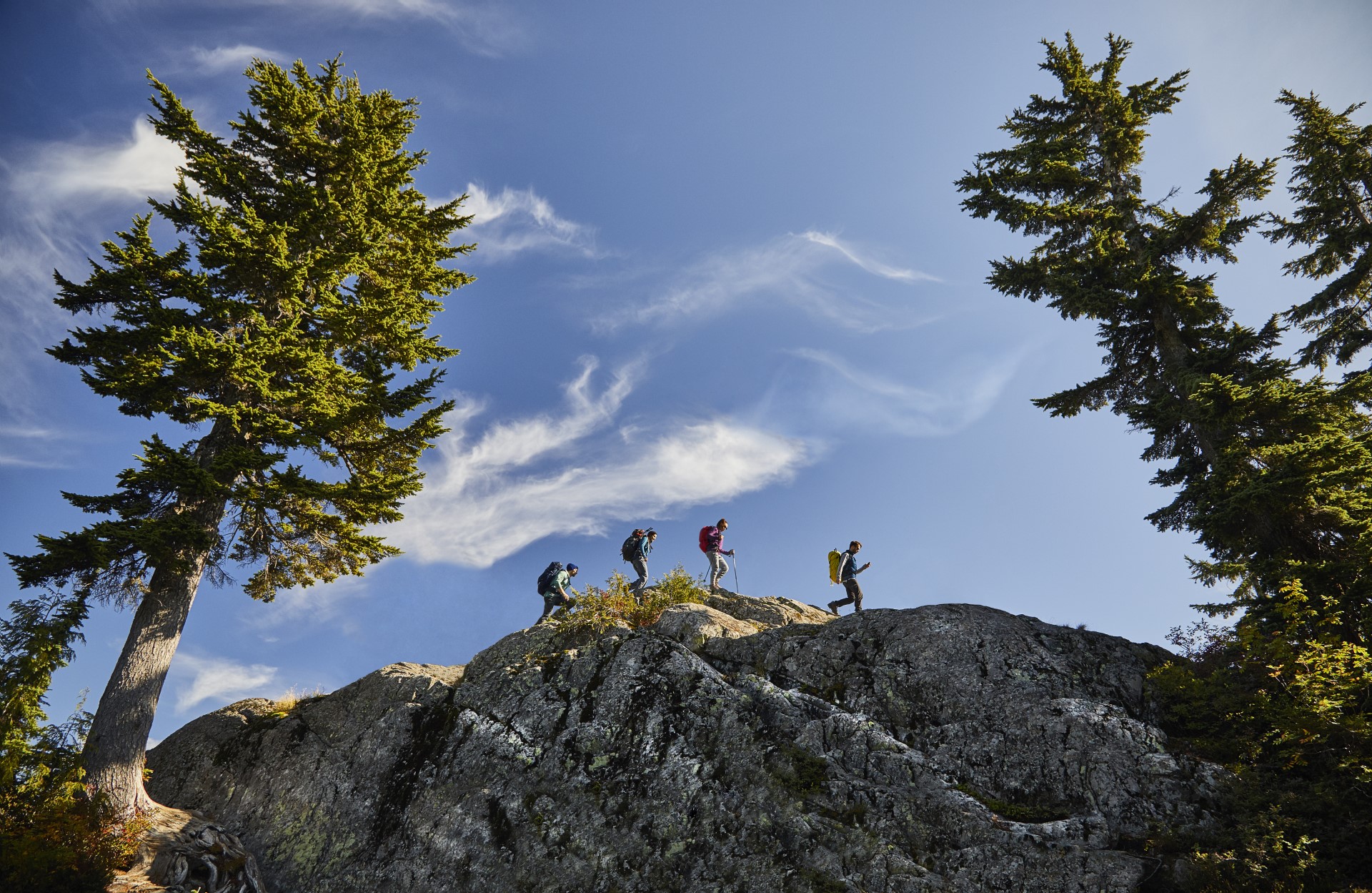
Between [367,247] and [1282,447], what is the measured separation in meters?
20.6

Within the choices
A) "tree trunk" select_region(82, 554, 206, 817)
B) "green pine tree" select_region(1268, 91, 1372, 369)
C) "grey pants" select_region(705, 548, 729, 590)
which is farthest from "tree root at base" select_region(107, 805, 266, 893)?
"green pine tree" select_region(1268, 91, 1372, 369)

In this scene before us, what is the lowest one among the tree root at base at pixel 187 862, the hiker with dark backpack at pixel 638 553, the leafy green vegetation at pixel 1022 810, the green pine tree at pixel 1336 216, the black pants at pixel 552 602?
the tree root at base at pixel 187 862

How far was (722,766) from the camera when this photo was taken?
419 inches

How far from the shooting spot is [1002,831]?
345 inches

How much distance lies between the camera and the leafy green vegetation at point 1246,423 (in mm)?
8461

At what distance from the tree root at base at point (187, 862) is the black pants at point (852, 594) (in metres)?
14.3

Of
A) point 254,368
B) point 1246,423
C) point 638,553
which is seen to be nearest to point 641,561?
point 638,553

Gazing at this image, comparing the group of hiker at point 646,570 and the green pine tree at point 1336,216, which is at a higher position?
the green pine tree at point 1336,216

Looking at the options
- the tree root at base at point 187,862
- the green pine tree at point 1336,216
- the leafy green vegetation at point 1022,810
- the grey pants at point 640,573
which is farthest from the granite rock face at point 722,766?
the green pine tree at point 1336,216

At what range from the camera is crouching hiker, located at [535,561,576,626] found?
16.1 meters

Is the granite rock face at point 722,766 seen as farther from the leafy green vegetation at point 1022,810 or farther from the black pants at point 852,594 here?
the black pants at point 852,594

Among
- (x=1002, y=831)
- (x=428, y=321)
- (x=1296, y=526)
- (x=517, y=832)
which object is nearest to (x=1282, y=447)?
(x=1296, y=526)

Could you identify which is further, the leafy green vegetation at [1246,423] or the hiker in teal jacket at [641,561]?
the hiker in teal jacket at [641,561]

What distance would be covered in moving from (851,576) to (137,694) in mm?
16450
